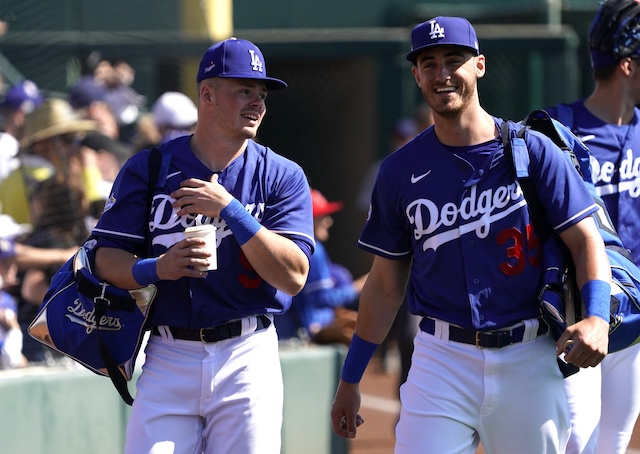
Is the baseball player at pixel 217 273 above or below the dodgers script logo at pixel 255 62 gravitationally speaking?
below

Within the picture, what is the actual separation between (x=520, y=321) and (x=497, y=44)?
8627 mm

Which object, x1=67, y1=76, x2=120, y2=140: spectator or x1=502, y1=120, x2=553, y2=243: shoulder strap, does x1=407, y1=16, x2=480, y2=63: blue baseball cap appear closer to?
x1=502, y1=120, x2=553, y2=243: shoulder strap

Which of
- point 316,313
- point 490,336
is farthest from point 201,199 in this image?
point 316,313

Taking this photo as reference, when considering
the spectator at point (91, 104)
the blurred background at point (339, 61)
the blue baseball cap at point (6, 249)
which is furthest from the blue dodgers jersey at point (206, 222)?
the blurred background at point (339, 61)

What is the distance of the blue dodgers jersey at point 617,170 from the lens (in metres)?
5.18

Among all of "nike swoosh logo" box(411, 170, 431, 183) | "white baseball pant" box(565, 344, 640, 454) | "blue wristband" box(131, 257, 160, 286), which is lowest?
"white baseball pant" box(565, 344, 640, 454)

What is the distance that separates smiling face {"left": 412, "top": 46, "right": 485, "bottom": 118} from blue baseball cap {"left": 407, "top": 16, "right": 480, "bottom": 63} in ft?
0.09

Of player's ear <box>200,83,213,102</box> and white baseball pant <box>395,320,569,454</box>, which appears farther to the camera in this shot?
player's ear <box>200,83,213,102</box>

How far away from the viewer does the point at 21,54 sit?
994cm

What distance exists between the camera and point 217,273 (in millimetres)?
4281

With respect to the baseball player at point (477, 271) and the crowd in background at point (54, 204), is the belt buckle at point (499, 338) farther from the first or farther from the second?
the crowd in background at point (54, 204)

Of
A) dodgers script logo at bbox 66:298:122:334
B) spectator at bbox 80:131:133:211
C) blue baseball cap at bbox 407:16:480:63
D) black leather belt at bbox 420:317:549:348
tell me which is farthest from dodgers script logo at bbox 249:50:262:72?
spectator at bbox 80:131:133:211

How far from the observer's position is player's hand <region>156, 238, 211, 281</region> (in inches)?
156

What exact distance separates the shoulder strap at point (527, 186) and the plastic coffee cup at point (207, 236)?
106 centimetres
